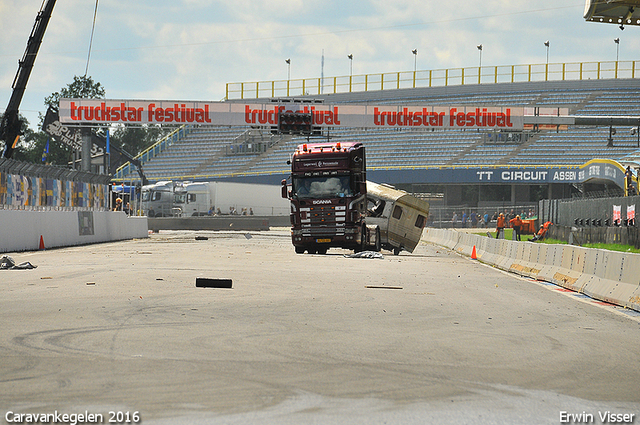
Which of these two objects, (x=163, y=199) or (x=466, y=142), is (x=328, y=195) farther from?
(x=466, y=142)

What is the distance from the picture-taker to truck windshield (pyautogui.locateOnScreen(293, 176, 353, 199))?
25.6 metres

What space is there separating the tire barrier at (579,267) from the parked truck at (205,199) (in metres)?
37.6

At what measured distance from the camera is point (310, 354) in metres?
7.41

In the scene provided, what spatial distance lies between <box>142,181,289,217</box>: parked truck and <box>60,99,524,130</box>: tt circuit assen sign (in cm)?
1255

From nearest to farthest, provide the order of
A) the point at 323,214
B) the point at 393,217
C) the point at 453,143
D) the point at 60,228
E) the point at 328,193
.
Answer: the point at 328,193, the point at 323,214, the point at 60,228, the point at 393,217, the point at 453,143

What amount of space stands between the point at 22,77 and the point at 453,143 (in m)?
40.5

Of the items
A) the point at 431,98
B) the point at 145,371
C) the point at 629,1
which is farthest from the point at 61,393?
the point at 431,98

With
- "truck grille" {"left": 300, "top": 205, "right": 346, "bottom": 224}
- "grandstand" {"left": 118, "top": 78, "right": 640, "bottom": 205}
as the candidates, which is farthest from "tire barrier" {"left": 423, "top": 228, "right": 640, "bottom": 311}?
"grandstand" {"left": 118, "top": 78, "right": 640, "bottom": 205}

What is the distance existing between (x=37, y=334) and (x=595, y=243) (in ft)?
86.8

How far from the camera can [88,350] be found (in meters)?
7.38

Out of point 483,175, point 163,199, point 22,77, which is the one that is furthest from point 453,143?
point 22,77

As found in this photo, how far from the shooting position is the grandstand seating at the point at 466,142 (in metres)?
66.7

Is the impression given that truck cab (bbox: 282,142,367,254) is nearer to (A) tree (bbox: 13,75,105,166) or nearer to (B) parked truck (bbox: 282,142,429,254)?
(B) parked truck (bbox: 282,142,429,254)

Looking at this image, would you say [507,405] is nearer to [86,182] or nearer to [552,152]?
[86,182]
